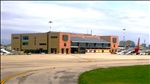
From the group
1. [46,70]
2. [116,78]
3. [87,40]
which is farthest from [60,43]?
[116,78]

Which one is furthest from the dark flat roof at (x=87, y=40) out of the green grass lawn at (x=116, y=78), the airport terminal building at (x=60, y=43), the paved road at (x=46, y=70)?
the green grass lawn at (x=116, y=78)

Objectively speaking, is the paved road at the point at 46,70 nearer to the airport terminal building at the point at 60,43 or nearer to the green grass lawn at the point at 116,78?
the green grass lawn at the point at 116,78

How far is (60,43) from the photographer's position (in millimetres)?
120250

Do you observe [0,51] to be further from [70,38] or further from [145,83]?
[145,83]

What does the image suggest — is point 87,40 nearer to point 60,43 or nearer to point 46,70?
point 60,43

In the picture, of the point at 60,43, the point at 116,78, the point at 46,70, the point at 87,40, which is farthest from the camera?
the point at 87,40

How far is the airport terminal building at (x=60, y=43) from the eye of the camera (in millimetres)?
122062

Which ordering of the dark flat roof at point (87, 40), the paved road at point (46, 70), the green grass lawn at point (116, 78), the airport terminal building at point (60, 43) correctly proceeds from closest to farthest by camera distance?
the green grass lawn at point (116, 78) < the paved road at point (46, 70) < the airport terminal building at point (60, 43) < the dark flat roof at point (87, 40)

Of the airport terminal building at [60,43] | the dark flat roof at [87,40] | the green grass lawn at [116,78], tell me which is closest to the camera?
the green grass lawn at [116,78]

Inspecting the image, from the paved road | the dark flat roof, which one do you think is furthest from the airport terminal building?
the paved road

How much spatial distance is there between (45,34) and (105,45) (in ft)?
111

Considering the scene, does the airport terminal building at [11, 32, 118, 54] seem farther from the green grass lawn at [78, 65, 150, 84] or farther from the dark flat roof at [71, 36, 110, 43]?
the green grass lawn at [78, 65, 150, 84]

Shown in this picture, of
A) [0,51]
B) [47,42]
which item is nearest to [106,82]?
[0,51]

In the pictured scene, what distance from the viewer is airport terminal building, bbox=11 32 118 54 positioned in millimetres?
122062
